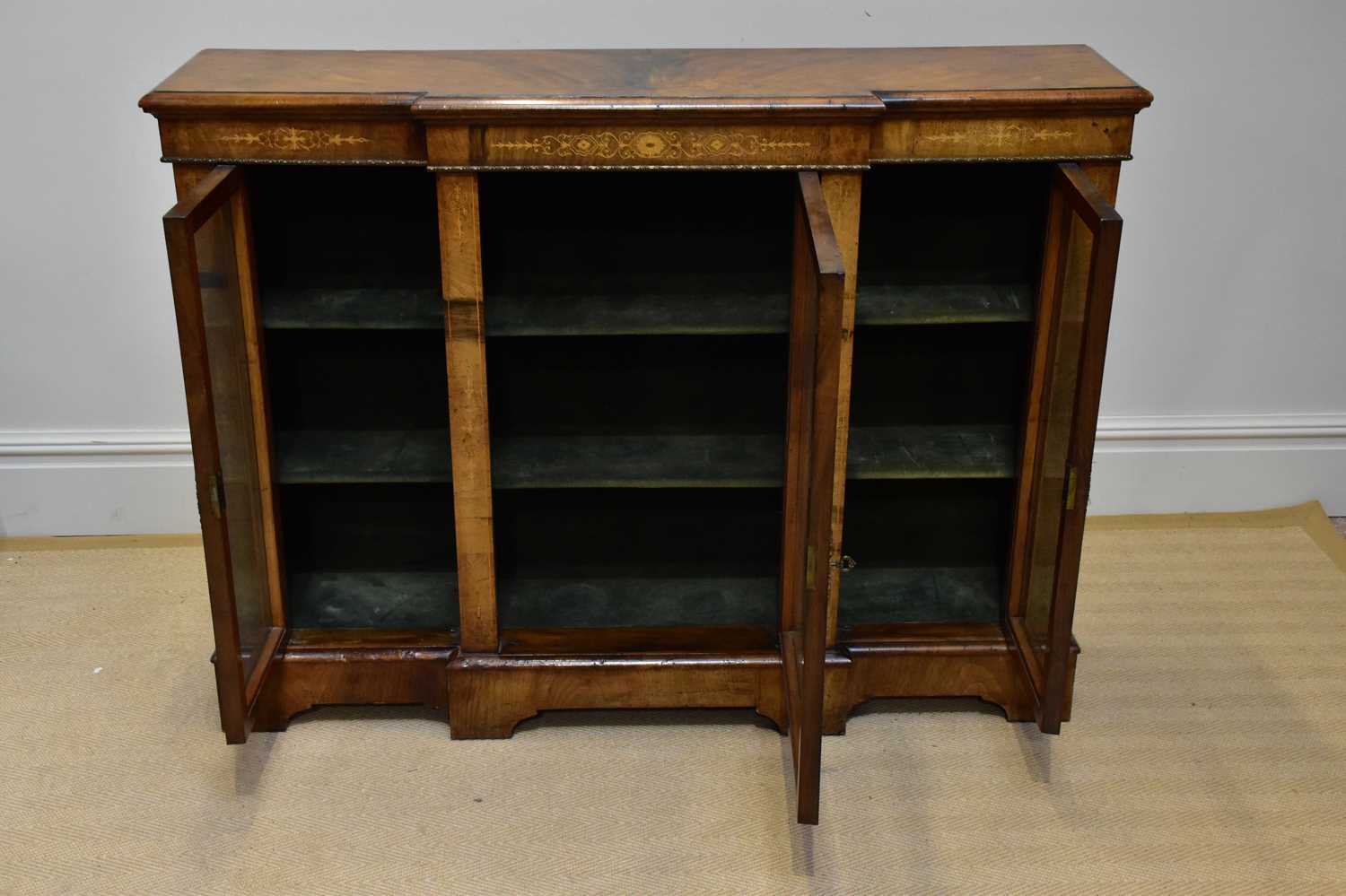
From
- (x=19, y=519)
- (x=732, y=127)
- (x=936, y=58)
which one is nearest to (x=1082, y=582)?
(x=936, y=58)

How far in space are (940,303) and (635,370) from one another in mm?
568

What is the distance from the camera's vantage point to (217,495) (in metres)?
2.05

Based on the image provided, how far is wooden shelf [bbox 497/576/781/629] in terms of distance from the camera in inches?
99.5

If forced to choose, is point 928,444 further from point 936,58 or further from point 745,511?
point 936,58

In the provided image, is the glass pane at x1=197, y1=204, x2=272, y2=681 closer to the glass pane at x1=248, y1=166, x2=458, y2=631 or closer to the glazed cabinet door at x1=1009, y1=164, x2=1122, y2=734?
the glass pane at x1=248, y1=166, x2=458, y2=631

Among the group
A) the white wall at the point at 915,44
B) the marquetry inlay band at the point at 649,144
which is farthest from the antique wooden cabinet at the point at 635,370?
the white wall at the point at 915,44

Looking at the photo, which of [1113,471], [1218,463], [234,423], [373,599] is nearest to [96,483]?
[373,599]

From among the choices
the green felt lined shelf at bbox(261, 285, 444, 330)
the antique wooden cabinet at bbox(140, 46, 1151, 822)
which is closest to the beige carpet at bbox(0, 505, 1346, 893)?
the antique wooden cabinet at bbox(140, 46, 1151, 822)

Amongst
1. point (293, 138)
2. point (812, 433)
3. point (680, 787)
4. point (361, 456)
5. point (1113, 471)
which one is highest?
point (293, 138)

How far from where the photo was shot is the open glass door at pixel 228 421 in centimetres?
194

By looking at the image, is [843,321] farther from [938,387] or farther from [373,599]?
[373,599]

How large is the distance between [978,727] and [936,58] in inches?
46.7

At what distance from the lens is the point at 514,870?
6.98 ft

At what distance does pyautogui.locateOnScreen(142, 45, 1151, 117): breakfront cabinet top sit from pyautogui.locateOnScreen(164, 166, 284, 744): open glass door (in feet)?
0.63
